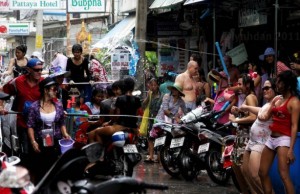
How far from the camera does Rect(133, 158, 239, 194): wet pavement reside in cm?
1302

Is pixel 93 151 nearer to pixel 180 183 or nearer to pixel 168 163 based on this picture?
pixel 180 183

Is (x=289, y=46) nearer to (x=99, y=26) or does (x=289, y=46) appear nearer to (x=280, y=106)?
(x=280, y=106)

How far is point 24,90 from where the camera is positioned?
11.4 m

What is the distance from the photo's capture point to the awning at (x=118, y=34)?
2405cm

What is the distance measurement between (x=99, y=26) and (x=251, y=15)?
23647 millimetres

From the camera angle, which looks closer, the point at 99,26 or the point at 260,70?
the point at 260,70

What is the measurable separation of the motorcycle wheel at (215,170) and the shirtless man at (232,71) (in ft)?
7.19

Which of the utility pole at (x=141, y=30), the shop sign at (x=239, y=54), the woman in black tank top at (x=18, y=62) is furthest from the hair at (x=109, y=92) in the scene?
the utility pole at (x=141, y=30)

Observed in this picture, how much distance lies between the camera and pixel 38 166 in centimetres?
1077

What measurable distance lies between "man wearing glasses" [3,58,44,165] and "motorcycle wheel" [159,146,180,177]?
13.2 feet

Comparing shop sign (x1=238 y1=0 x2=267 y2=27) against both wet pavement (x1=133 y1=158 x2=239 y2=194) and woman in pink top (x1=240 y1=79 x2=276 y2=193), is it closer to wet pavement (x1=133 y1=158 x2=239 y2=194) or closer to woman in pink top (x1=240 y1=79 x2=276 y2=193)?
wet pavement (x1=133 y1=158 x2=239 y2=194)

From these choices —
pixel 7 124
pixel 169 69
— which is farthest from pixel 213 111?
pixel 169 69

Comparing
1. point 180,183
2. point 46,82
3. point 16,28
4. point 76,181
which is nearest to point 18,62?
point 180,183

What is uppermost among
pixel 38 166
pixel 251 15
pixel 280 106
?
pixel 251 15
